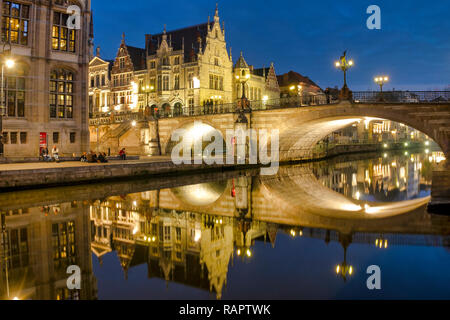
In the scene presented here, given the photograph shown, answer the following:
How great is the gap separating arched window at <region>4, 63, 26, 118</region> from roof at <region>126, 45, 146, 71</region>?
28.6 metres

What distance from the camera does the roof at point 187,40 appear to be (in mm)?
49344

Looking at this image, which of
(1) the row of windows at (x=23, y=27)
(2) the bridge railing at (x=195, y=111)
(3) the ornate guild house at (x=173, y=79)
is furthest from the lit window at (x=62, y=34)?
(3) the ornate guild house at (x=173, y=79)

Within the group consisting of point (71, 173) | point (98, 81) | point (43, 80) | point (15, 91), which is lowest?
point (71, 173)

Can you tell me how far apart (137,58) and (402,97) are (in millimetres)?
40170

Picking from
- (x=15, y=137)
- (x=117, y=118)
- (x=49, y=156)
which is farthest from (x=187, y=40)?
(x=49, y=156)

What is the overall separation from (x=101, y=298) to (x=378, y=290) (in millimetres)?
4956

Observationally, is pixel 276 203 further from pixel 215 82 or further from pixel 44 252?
pixel 215 82

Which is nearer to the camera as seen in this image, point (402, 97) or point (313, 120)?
point (402, 97)

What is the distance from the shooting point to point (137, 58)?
5638cm

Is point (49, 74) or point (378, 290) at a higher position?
point (49, 74)

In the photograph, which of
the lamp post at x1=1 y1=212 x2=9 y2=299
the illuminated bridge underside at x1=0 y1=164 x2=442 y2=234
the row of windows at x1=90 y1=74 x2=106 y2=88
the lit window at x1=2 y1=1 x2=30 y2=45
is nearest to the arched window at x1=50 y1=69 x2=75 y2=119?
the lit window at x1=2 y1=1 x2=30 y2=45

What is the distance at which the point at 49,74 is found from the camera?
2827 cm
